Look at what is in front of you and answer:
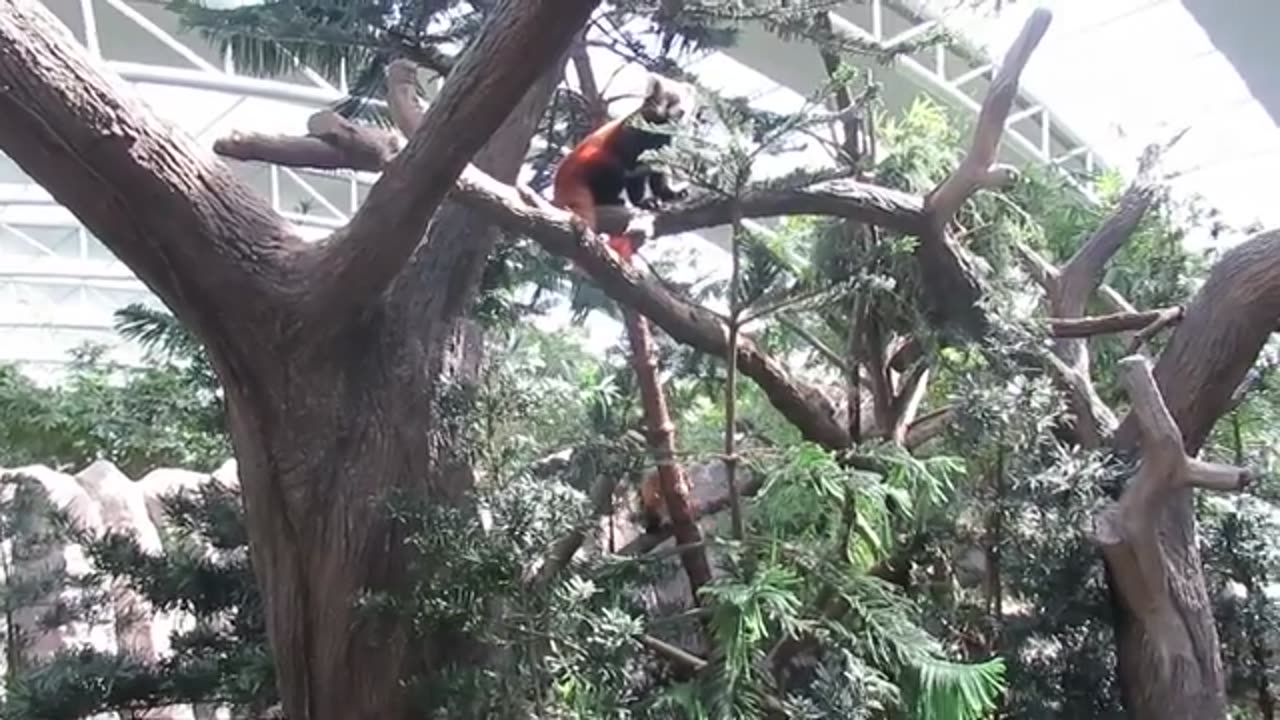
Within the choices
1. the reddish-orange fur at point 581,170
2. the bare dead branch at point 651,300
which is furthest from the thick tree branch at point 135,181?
the reddish-orange fur at point 581,170

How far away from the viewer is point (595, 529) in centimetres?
227

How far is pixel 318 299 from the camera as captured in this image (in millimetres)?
2119

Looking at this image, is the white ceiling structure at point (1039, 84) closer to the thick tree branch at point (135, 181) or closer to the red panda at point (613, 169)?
the red panda at point (613, 169)

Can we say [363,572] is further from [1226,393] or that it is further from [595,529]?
[1226,393]

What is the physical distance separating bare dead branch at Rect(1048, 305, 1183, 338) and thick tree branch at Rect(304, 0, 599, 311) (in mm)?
1556

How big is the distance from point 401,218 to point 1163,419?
1.62m

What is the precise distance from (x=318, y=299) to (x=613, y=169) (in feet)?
3.14

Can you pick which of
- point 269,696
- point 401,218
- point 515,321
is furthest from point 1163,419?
point 269,696

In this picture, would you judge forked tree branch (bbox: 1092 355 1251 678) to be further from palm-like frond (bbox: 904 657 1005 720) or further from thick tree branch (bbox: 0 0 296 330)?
thick tree branch (bbox: 0 0 296 330)


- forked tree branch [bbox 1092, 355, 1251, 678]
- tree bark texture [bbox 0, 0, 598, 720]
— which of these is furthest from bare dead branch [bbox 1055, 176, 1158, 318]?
tree bark texture [bbox 0, 0, 598, 720]

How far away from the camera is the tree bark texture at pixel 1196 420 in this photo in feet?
8.54

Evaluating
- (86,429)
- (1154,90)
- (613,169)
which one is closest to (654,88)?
(613,169)

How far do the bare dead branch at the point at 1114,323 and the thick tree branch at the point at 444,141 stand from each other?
1556mm

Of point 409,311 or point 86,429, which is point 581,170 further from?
point 86,429
